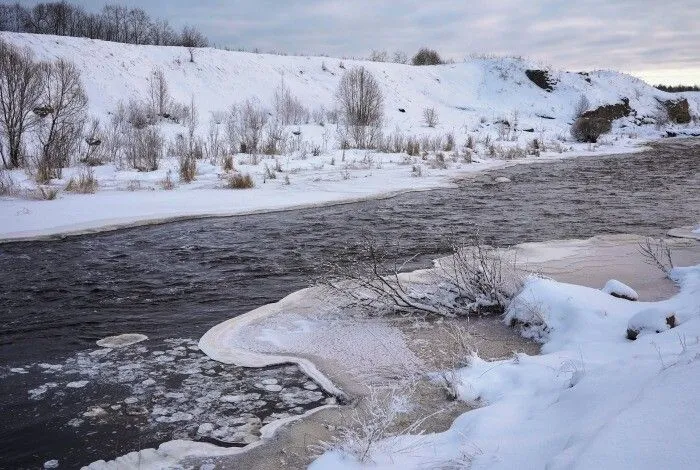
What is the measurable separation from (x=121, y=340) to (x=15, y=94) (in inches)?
504

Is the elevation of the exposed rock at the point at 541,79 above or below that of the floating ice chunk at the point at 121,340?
above

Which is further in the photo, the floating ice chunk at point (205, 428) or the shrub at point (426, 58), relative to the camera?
the shrub at point (426, 58)

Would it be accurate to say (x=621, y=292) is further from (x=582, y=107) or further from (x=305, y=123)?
(x=582, y=107)

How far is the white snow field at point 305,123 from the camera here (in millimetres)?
10422

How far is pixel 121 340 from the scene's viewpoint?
4414mm

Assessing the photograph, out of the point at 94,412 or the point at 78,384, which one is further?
the point at 78,384

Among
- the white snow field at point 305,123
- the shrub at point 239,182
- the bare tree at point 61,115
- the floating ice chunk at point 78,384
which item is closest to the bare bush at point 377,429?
the floating ice chunk at point 78,384

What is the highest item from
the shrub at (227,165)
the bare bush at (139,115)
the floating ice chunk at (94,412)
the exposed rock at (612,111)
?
→ the exposed rock at (612,111)

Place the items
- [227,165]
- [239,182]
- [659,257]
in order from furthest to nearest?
[227,165]
[239,182]
[659,257]

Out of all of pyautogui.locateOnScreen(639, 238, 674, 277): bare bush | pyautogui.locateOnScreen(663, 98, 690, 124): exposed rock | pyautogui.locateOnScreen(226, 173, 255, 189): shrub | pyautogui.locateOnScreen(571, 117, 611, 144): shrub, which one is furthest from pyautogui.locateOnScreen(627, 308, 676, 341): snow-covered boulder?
pyautogui.locateOnScreen(663, 98, 690, 124): exposed rock

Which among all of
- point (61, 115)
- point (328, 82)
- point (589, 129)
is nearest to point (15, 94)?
point (61, 115)

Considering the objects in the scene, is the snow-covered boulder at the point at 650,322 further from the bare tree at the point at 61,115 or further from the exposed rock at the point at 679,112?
the exposed rock at the point at 679,112

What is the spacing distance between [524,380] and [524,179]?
40.4 feet

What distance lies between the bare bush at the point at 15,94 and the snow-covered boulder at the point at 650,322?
14564 mm
